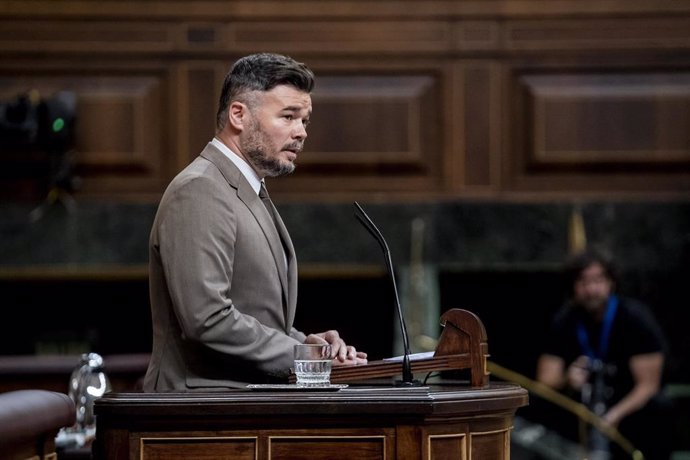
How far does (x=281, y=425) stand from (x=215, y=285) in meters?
0.33

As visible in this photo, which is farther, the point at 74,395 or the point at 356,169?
the point at 356,169

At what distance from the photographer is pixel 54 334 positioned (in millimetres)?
6461

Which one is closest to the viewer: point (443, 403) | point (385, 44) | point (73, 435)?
point (443, 403)

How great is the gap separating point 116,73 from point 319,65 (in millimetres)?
926

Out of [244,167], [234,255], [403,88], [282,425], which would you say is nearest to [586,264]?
[403,88]

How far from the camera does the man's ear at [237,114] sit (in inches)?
122

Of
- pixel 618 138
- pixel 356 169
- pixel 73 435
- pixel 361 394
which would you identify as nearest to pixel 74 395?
pixel 73 435

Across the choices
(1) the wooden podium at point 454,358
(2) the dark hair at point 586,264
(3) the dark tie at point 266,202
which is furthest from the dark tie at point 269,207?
(2) the dark hair at point 586,264

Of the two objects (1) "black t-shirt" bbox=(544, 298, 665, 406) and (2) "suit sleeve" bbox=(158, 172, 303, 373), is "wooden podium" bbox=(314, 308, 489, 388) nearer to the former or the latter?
(2) "suit sleeve" bbox=(158, 172, 303, 373)

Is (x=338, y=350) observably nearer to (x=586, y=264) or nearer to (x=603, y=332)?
(x=586, y=264)

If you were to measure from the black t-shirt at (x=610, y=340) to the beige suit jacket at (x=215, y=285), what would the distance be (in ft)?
10.9

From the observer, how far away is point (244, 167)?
3.10m

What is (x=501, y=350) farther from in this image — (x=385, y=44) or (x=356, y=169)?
(x=385, y=44)

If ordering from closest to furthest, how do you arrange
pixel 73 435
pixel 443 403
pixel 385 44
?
pixel 443 403 < pixel 73 435 < pixel 385 44
